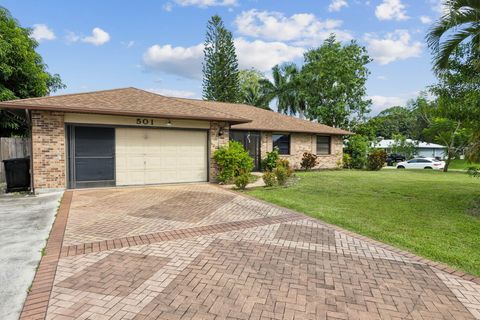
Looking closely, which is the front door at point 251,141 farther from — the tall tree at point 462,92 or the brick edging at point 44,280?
the brick edging at point 44,280

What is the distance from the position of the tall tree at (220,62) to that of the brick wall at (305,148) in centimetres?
1508

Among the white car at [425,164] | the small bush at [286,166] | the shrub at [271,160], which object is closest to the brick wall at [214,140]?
the small bush at [286,166]

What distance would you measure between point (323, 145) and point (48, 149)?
15925 millimetres

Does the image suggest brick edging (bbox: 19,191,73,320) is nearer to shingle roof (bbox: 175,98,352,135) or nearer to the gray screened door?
the gray screened door

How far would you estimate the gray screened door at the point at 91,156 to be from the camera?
10117 millimetres

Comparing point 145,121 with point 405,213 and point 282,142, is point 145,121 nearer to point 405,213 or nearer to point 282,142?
point 405,213

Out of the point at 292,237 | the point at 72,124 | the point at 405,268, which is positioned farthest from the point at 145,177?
the point at 405,268

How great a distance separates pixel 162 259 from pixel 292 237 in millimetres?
2326

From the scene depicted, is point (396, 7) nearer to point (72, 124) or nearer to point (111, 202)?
point (111, 202)

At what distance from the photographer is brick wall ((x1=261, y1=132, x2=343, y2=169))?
1772cm

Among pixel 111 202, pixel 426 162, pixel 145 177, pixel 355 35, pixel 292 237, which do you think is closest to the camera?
pixel 292 237

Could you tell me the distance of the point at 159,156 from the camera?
37.7 feet

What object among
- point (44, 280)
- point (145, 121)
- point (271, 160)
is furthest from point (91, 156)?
point (271, 160)

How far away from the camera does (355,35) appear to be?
29812mm
